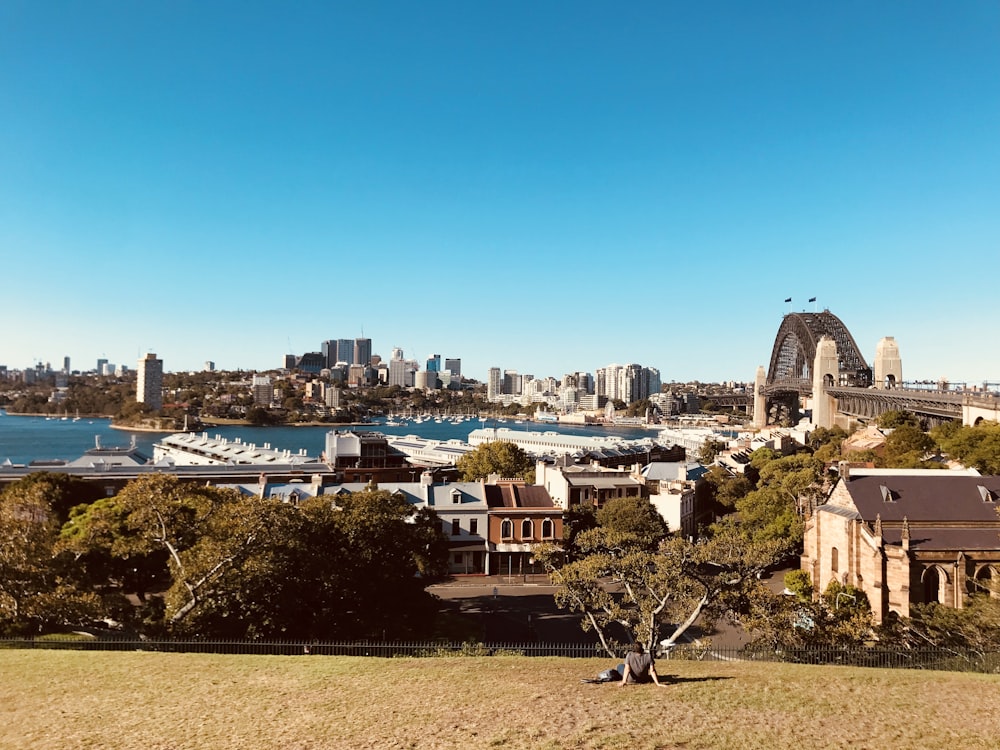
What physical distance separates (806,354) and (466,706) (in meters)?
146

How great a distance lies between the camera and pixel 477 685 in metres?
13.9

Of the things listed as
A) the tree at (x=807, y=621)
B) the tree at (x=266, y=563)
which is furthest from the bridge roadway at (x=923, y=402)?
the tree at (x=266, y=563)

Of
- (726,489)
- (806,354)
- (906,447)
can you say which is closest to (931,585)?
(726,489)

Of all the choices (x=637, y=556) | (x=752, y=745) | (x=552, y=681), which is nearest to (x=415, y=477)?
(x=637, y=556)

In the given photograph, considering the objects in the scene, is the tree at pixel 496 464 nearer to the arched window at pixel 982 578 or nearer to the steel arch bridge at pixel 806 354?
the arched window at pixel 982 578

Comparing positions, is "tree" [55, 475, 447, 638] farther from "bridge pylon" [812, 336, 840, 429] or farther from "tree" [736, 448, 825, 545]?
"bridge pylon" [812, 336, 840, 429]

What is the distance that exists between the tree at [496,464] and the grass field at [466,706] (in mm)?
44785

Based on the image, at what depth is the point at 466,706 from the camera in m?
12.5

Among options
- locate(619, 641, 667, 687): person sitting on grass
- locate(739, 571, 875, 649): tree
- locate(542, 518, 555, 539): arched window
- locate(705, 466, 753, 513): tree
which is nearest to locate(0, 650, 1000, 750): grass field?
locate(619, 641, 667, 687): person sitting on grass

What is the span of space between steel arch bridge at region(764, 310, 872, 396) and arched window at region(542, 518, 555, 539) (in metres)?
86.6

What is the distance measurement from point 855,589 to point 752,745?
18264mm

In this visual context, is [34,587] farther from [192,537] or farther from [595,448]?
[595,448]

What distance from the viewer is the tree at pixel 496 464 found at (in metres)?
61.2

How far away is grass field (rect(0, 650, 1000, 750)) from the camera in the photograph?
11.0 m
